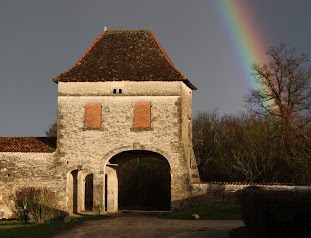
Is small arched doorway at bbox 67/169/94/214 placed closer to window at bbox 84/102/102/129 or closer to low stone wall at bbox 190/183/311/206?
window at bbox 84/102/102/129

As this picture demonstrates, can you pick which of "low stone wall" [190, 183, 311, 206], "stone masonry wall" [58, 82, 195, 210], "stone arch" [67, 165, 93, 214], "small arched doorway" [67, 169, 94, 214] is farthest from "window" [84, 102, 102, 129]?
"low stone wall" [190, 183, 311, 206]

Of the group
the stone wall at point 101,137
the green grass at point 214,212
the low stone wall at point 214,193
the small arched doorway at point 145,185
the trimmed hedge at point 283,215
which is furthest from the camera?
the small arched doorway at point 145,185

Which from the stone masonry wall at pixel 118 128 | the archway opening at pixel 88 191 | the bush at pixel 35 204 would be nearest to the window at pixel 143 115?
the stone masonry wall at pixel 118 128

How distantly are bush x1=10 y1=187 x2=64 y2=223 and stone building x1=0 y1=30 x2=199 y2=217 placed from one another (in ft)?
1.57

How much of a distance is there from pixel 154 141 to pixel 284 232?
1883 centimetres

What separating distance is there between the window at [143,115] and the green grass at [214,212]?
567cm

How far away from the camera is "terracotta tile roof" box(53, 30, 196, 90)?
30547 mm

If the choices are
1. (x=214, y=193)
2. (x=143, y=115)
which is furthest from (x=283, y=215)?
(x=143, y=115)

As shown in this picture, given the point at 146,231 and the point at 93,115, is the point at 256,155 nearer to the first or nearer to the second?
the point at 93,115

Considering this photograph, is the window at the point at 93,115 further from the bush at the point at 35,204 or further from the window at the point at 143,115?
the bush at the point at 35,204

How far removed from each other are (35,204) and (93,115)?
23.3ft

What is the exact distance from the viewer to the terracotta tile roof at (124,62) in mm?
30547

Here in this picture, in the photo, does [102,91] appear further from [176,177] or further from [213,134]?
[213,134]

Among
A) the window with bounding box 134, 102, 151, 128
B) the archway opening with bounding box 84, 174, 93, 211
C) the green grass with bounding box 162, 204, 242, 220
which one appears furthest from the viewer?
the archway opening with bounding box 84, 174, 93, 211
